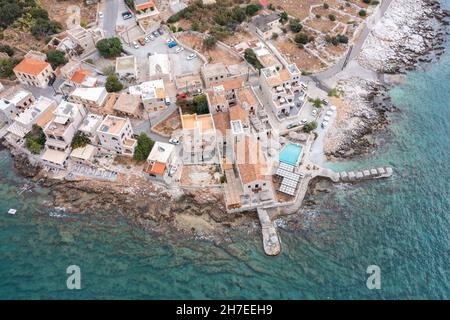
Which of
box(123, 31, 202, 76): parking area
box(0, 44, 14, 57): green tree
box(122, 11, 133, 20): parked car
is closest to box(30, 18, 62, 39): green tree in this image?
box(0, 44, 14, 57): green tree

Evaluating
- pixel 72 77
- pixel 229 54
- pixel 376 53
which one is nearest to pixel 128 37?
pixel 72 77

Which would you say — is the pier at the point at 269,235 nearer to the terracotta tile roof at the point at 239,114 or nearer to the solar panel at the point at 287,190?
the solar panel at the point at 287,190

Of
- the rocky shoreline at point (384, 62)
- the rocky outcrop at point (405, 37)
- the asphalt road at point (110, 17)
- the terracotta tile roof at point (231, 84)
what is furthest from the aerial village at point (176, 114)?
the rocky outcrop at point (405, 37)

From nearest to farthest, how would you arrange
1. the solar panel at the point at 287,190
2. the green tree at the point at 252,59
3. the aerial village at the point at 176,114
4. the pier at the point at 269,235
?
the pier at the point at 269,235 < the solar panel at the point at 287,190 < the aerial village at the point at 176,114 < the green tree at the point at 252,59

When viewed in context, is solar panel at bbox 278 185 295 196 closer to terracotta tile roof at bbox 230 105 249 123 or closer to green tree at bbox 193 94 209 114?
terracotta tile roof at bbox 230 105 249 123

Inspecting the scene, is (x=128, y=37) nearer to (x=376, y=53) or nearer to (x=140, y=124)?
(x=140, y=124)

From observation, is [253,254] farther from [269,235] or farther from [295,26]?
[295,26]

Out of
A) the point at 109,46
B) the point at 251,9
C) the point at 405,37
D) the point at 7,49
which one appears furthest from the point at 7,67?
the point at 405,37
